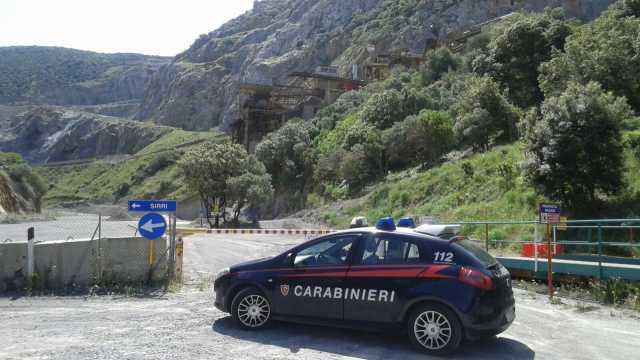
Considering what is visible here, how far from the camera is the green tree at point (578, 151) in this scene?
16781 mm

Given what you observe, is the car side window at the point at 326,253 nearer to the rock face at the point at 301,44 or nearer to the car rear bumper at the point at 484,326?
the car rear bumper at the point at 484,326

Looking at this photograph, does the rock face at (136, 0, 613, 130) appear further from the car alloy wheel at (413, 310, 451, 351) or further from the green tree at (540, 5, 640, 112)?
the car alloy wheel at (413, 310, 451, 351)

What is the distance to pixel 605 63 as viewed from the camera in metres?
24.5

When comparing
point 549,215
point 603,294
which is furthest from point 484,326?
point 603,294

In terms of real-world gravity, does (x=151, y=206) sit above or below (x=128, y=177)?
below

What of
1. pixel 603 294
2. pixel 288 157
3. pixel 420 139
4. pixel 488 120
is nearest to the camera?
pixel 603 294

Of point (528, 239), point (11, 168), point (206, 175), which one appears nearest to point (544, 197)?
point (528, 239)

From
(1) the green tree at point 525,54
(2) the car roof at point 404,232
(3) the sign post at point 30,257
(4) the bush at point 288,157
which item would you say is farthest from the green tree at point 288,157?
(2) the car roof at point 404,232

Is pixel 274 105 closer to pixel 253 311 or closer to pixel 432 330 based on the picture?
pixel 253 311

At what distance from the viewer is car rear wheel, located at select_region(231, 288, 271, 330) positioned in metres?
7.59

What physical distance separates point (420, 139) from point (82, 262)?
29.2m

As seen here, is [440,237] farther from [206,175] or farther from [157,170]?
[157,170]

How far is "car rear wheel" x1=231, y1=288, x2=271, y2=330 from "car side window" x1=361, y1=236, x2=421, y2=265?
1644 millimetres

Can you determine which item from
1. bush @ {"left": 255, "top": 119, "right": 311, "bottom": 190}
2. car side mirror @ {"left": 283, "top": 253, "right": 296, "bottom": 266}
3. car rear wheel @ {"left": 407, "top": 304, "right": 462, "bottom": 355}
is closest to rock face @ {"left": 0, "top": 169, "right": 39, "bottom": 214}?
bush @ {"left": 255, "top": 119, "right": 311, "bottom": 190}
